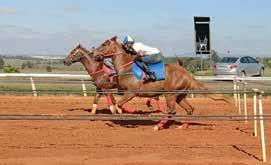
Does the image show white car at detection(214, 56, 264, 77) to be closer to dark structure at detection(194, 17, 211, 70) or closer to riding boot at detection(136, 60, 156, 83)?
dark structure at detection(194, 17, 211, 70)

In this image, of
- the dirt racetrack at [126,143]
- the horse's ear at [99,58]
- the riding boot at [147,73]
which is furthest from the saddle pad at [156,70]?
the dirt racetrack at [126,143]

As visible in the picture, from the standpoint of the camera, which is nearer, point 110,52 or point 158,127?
point 158,127

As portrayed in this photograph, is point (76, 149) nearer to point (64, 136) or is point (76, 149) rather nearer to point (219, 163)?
point (64, 136)

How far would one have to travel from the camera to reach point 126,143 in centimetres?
1213

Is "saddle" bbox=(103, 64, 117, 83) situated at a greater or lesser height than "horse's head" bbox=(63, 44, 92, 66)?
lesser

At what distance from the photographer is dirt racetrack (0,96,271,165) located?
10.2 m

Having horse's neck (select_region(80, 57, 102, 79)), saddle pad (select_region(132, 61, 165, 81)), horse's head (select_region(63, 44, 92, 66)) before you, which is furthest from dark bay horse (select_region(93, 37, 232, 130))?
horse's head (select_region(63, 44, 92, 66))

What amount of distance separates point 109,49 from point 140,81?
4.38 feet

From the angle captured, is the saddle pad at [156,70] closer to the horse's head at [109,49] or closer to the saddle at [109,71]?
the horse's head at [109,49]

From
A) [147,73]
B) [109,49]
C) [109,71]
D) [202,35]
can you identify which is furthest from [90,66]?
[202,35]

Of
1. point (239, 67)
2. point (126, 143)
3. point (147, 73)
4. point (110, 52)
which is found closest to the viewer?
point (126, 143)

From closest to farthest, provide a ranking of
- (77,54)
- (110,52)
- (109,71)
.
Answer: (110,52) < (109,71) < (77,54)

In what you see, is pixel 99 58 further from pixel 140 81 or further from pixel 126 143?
pixel 126 143

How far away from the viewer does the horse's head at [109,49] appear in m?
14.9
